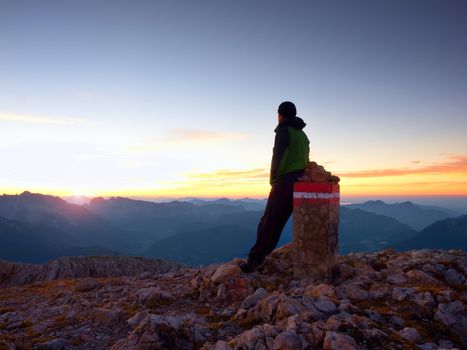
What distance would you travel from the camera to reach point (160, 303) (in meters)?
8.30

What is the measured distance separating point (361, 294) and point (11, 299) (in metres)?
11.1

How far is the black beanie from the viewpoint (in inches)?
367

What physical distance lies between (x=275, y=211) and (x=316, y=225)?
3.99ft

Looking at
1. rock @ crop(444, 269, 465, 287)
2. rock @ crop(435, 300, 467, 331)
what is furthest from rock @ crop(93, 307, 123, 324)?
rock @ crop(444, 269, 465, 287)

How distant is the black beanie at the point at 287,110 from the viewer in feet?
30.6

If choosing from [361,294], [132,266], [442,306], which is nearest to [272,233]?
[361,294]

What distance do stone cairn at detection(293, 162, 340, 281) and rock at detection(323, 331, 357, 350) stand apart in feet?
12.6

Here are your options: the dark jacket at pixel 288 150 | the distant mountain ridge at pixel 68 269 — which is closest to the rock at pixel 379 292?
the dark jacket at pixel 288 150

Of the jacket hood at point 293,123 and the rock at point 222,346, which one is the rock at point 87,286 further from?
the jacket hood at point 293,123

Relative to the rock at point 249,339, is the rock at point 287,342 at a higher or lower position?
higher

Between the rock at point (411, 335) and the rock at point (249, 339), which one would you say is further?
the rock at point (411, 335)

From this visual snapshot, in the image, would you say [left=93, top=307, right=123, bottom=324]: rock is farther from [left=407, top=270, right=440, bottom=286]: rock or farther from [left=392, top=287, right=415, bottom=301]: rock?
[left=407, top=270, right=440, bottom=286]: rock

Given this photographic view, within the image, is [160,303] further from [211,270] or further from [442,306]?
[442,306]

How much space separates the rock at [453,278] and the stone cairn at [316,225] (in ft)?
9.58
